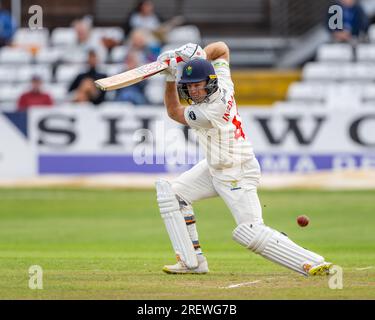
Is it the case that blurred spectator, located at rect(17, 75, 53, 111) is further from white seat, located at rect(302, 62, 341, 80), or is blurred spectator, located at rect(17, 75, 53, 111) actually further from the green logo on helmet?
the green logo on helmet

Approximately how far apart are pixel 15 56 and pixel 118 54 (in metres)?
2.20

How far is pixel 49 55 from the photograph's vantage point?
22.5 m

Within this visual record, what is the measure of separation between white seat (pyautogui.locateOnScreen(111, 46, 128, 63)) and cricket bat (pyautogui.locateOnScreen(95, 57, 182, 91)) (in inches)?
508

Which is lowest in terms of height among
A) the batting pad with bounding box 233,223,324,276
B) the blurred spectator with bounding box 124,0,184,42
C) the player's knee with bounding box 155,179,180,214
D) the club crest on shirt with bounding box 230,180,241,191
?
the batting pad with bounding box 233,223,324,276

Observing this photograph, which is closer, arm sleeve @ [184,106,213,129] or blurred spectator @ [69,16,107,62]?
arm sleeve @ [184,106,213,129]

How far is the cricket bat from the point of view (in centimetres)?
874

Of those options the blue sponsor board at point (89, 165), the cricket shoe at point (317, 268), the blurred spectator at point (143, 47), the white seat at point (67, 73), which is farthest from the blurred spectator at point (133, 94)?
the cricket shoe at point (317, 268)

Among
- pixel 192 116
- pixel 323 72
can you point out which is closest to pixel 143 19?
pixel 323 72

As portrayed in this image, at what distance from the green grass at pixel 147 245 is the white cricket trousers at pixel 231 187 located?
0.60m

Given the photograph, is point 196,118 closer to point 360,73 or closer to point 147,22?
point 360,73

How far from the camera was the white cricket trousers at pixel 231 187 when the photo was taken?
8.87 m

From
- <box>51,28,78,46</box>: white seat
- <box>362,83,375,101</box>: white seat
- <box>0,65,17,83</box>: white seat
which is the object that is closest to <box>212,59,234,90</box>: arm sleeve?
<box>362,83,375,101</box>: white seat

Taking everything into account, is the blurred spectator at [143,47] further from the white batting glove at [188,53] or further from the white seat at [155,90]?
the white batting glove at [188,53]
